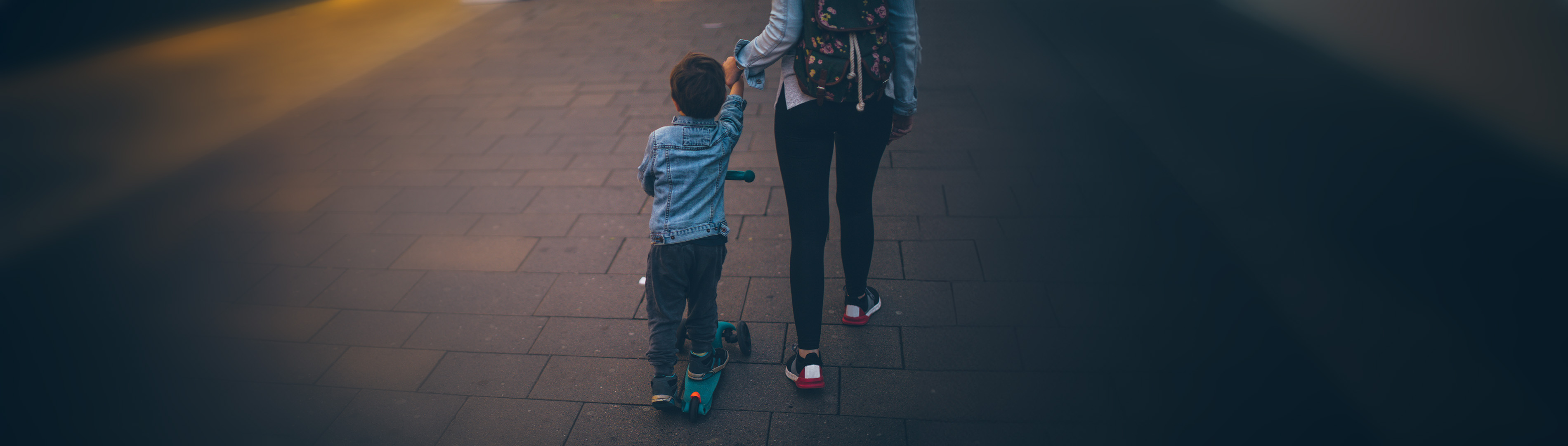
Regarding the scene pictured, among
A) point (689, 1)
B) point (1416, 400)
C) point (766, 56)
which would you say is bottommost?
point (689, 1)

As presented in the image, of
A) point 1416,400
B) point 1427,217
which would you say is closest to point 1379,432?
point 1416,400

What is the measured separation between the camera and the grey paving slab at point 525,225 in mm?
3859

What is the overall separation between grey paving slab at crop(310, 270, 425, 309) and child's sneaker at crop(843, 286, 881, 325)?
2085 millimetres

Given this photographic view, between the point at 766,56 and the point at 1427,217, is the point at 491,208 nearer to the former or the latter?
the point at 766,56

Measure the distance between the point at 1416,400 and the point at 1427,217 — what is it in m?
1.87

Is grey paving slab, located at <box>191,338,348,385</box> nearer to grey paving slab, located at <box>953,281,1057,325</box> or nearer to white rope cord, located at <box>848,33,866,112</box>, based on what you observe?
white rope cord, located at <box>848,33,866,112</box>

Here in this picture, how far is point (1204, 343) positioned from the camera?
9.18 feet

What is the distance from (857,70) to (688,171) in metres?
0.59

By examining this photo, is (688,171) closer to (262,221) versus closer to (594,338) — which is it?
(594,338)

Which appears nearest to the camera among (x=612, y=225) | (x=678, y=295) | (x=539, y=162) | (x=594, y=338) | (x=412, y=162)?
(x=678, y=295)

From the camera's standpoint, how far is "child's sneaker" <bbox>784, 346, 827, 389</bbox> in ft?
8.16

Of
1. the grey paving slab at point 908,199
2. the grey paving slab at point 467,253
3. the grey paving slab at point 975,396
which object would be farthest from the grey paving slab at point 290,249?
the grey paving slab at point 975,396

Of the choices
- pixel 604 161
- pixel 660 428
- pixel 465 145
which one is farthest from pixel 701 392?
pixel 465 145

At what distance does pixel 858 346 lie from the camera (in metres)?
2.78
